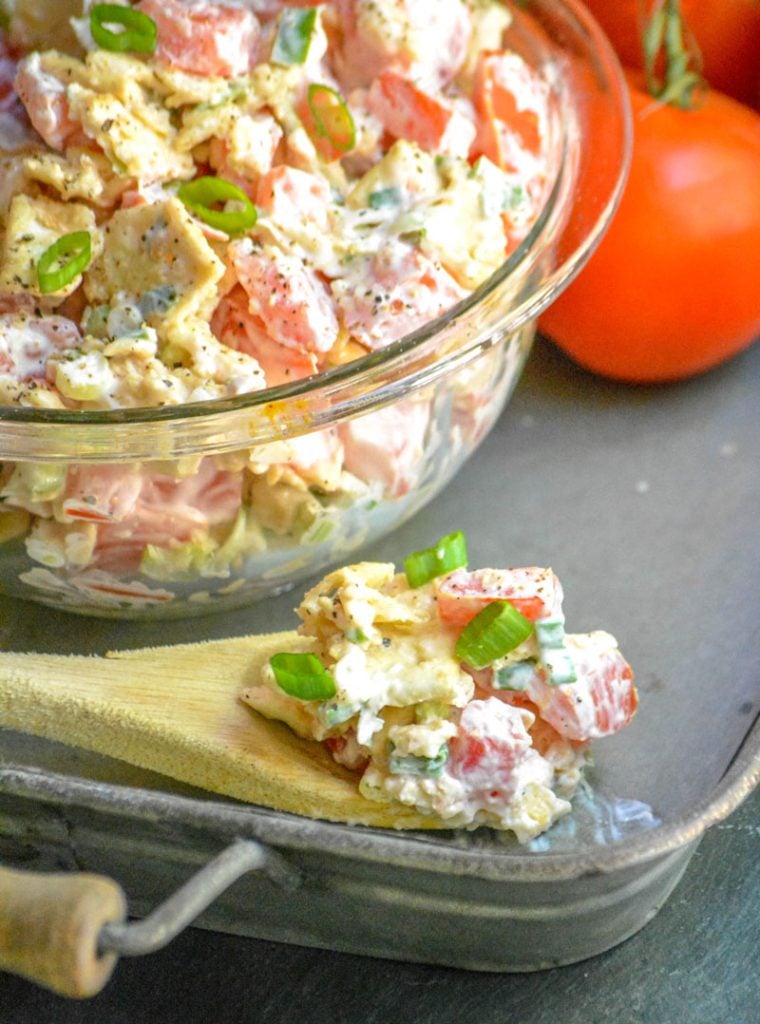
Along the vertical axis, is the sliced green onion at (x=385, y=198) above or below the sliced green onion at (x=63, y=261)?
above

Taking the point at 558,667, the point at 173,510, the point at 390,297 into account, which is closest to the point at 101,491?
the point at 173,510

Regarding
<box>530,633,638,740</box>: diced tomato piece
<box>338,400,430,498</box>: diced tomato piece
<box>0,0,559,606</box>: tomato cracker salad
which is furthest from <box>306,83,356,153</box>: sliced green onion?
<box>530,633,638,740</box>: diced tomato piece

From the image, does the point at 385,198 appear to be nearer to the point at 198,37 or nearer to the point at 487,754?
the point at 198,37

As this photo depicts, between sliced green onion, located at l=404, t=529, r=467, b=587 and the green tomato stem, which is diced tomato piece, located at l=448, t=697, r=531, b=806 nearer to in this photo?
sliced green onion, located at l=404, t=529, r=467, b=587

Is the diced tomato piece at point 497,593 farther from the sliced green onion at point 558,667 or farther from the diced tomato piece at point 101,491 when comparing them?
the diced tomato piece at point 101,491

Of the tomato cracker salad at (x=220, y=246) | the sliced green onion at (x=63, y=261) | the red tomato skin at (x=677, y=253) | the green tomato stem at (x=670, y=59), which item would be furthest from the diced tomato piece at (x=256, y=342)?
the green tomato stem at (x=670, y=59)

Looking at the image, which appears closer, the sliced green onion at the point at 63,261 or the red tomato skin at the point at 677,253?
the sliced green onion at the point at 63,261
